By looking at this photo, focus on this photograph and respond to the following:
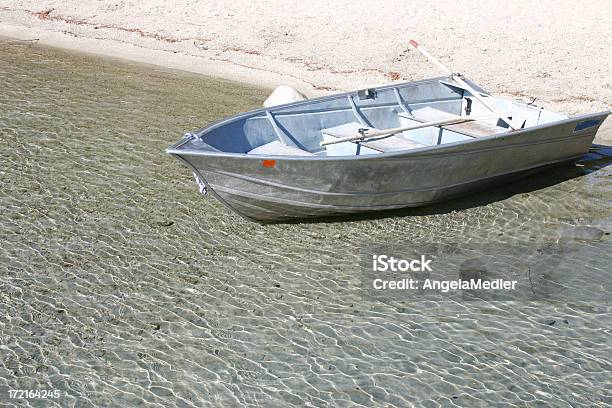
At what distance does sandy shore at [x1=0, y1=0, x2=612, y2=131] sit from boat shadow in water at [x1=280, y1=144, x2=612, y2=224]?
1.99 m

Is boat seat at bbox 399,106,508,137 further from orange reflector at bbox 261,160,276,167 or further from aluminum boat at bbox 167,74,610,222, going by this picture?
orange reflector at bbox 261,160,276,167

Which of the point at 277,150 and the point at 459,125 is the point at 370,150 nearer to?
the point at 277,150

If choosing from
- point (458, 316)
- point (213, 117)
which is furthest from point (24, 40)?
point (458, 316)

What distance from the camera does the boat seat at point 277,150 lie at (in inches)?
416

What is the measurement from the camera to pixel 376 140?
11320mm

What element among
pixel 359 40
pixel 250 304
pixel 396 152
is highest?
pixel 359 40

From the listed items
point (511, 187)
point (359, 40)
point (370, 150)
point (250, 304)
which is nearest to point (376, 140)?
point (370, 150)

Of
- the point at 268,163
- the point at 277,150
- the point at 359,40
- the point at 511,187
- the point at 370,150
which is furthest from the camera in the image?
the point at 359,40

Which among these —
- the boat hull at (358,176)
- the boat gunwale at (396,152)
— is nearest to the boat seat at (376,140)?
the boat gunwale at (396,152)

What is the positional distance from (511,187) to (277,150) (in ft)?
12.6

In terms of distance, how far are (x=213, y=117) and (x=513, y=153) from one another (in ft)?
20.1

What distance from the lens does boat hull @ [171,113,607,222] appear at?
9.84 meters

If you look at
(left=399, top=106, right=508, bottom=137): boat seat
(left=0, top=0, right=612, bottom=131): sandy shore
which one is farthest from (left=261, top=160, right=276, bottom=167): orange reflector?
(left=0, top=0, right=612, bottom=131): sandy shore

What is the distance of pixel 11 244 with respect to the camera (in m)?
9.91
